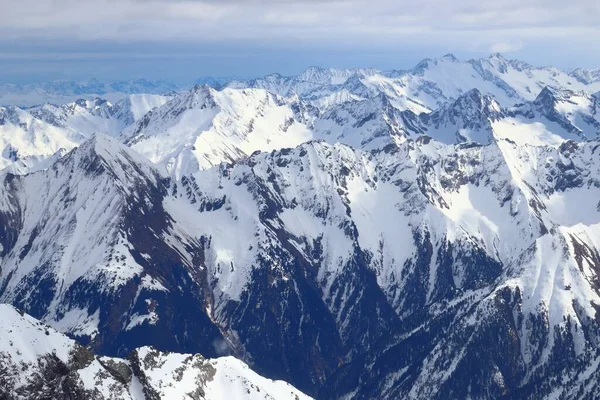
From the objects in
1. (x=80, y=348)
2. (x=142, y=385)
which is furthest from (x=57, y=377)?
(x=142, y=385)

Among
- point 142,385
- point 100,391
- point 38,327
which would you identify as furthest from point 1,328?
point 142,385

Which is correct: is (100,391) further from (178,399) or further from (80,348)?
(178,399)

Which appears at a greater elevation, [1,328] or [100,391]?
[1,328]

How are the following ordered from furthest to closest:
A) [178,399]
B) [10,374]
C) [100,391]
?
[178,399], [100,391], [10,374]

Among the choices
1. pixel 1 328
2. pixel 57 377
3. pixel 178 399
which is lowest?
pixel 178 399

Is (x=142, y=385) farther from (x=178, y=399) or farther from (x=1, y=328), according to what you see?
(x=1, y=328)

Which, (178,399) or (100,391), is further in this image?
(178,399)

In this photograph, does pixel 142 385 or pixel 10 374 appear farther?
pixel 142 385

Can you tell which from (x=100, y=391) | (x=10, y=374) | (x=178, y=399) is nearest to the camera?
(x=10, y=374)

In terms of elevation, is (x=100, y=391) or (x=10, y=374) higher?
(x=10, y=374)
